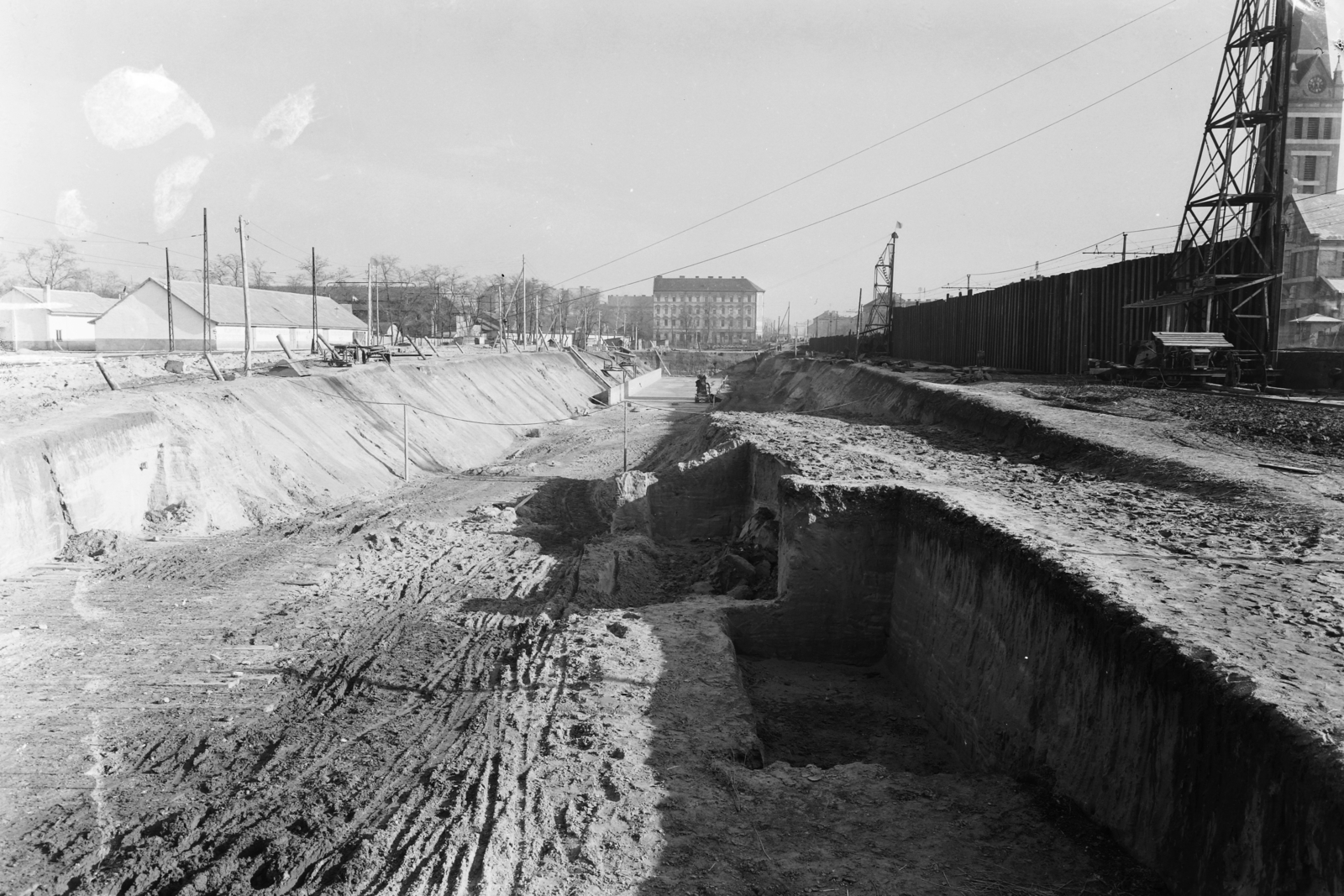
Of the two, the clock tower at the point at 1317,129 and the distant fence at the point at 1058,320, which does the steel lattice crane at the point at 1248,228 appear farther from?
the clock tower at the point at 1317,129

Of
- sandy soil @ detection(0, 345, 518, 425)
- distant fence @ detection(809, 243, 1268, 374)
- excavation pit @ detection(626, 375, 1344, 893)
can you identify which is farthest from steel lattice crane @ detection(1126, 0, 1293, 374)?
sandy soil @ detection(0, 345, 518, 425)

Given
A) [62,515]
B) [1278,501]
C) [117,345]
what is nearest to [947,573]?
Answer: [1278,501]

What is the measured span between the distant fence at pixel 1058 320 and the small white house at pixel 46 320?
40124 mm

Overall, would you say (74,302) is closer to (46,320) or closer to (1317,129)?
(46,320)

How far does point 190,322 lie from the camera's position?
46594mm

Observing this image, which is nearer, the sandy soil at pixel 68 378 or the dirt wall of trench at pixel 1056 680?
the dirt wall of trench at pixel 1056 680

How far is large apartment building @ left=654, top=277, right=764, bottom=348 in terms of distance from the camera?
129000 mm

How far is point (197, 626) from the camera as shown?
9.17m

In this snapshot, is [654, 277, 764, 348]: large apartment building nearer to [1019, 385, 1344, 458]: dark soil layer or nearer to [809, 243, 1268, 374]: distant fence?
[809, 243, 1268, 374]: distant fence

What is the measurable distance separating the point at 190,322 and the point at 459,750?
48.2 meters

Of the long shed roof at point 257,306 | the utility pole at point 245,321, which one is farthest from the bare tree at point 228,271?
the utility pole at point 245,321

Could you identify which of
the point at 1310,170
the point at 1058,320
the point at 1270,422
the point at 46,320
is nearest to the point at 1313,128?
the point at 1310,170

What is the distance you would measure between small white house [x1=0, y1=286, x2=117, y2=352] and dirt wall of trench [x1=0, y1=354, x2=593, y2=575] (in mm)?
26365

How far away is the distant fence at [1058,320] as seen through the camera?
20.1 meters
